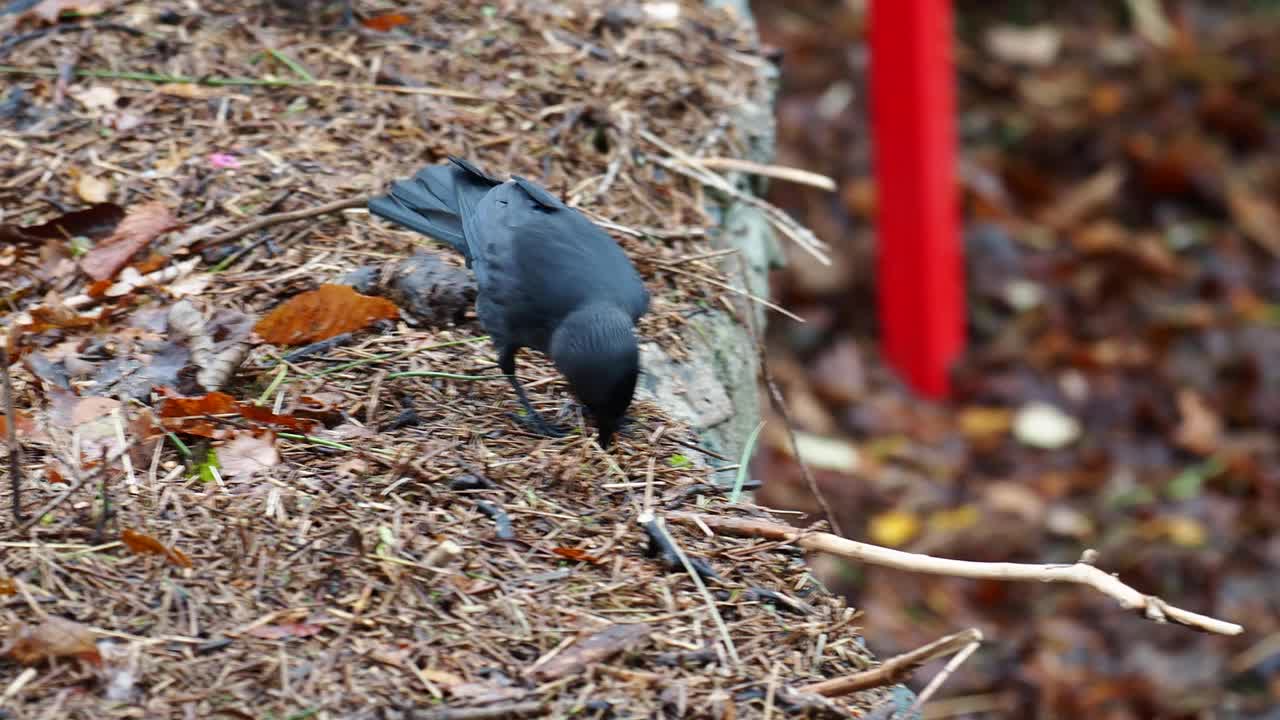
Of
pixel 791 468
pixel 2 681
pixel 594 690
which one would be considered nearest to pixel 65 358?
pixel 2 681

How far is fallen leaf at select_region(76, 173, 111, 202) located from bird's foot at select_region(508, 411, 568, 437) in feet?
4.40

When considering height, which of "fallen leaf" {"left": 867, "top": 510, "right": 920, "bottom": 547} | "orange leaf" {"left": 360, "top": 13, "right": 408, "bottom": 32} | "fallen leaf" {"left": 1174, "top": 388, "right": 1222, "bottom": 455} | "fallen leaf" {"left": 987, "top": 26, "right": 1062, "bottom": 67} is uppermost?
"orange leaf" {"left": 360, "top": 13, "right": 408, "bottom": 32}

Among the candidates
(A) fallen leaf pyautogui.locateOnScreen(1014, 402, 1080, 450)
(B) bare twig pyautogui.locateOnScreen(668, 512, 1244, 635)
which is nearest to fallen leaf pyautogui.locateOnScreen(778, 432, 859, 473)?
Result: (A) fallen leaf pyautogui.locateOnScreen(1014, 402, 1080, 450)

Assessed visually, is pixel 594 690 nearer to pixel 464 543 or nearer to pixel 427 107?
pixel 464 543

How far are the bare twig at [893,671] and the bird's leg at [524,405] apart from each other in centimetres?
94

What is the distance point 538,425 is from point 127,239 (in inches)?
48.4

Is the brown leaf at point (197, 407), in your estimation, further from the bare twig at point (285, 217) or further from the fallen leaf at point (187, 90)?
the fallen leaf at point (187, 90)

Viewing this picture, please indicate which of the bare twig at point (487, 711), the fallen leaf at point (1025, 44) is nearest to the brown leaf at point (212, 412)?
the bare twig at point (487, 711)

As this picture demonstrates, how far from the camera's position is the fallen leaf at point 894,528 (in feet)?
19.0

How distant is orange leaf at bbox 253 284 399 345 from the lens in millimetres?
3398

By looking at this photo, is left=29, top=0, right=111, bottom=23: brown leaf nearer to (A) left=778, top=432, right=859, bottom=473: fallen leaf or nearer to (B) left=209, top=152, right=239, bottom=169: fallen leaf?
(B) left=209, top=152, right=239, bottom=169: fallen leaf

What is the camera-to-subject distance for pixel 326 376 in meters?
3.30

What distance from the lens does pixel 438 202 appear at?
359 centimetres

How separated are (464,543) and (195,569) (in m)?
0.48
